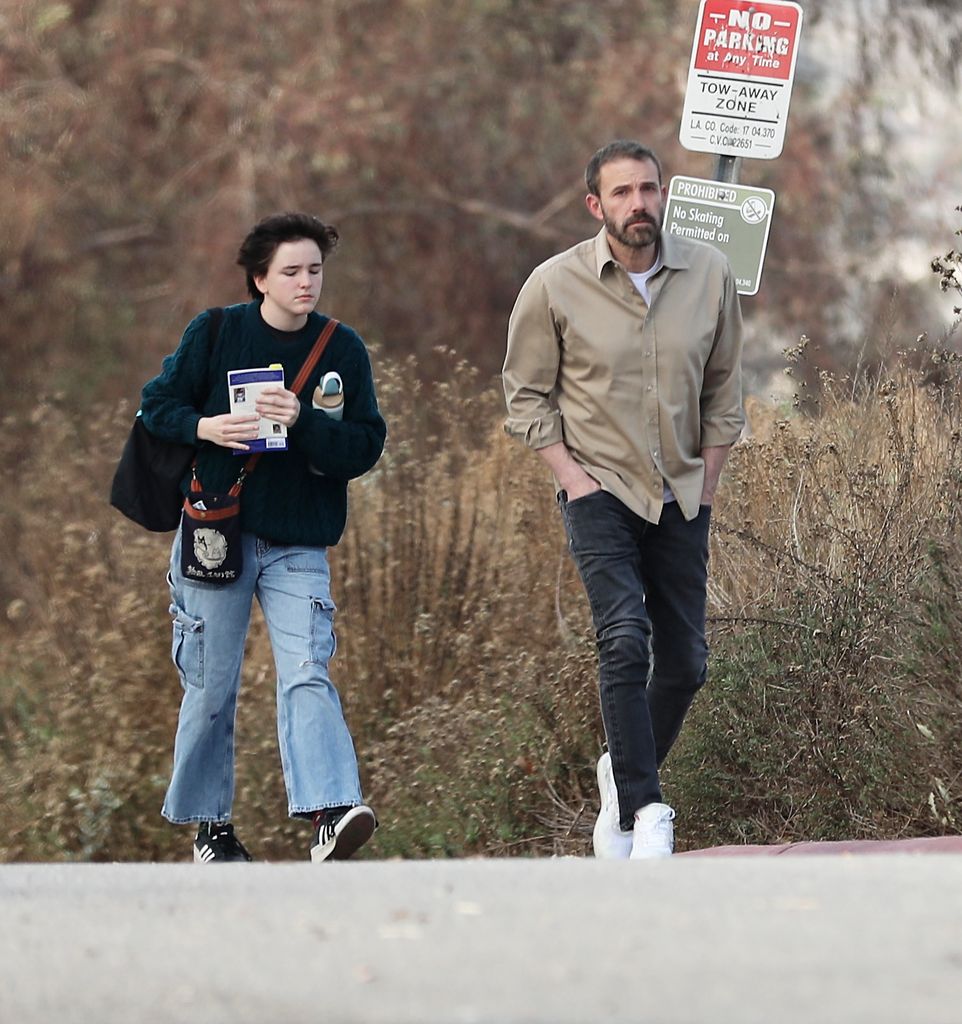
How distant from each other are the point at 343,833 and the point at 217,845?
56 centimetres

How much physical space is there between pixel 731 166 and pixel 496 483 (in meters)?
2.44

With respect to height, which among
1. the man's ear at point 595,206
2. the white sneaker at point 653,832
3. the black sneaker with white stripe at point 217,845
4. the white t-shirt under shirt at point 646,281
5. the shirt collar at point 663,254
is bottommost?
the black sneaker with white stripe at point 217,845

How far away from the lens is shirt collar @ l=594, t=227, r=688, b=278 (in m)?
6.75

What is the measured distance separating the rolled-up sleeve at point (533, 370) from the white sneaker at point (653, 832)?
1.09m

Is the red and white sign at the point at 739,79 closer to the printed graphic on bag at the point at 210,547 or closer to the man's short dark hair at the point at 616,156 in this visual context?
the man's short dark hair at the point at 616,156

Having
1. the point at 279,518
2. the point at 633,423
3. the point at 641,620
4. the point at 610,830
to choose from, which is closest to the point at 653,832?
the point at 610,830

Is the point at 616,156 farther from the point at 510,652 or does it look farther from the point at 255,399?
the point at 510,652

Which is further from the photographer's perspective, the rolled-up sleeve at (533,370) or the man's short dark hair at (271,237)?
the man's short dark hair at (271,237)

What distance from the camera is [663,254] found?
6781 mm

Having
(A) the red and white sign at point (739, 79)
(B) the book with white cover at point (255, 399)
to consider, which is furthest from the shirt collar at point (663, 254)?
(A) the red and white sign at point (739, 79)

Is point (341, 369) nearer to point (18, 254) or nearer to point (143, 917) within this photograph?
point (143, 917)

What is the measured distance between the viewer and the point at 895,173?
20.8 meters

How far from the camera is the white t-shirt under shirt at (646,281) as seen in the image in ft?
22.1

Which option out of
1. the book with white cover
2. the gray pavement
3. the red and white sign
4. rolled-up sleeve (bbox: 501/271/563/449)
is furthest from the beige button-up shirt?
the gray pavement
